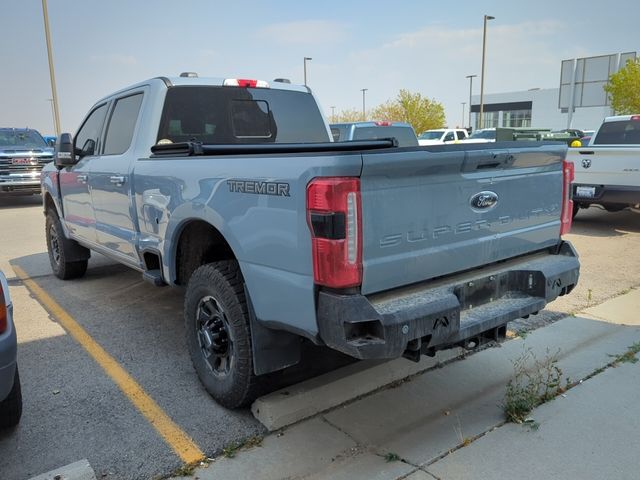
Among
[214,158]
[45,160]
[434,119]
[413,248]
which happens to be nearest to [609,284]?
[413,248]

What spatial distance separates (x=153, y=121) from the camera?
168 inches

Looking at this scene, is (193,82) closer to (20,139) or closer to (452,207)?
(452,207)

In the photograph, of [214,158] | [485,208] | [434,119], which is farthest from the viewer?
[434,119]

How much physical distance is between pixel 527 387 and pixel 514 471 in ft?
3.01

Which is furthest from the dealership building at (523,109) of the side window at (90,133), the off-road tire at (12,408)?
the off-road tire at (12,408)

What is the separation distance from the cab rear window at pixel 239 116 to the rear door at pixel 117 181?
388 mm

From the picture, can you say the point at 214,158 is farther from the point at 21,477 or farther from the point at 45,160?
the point at 45,160

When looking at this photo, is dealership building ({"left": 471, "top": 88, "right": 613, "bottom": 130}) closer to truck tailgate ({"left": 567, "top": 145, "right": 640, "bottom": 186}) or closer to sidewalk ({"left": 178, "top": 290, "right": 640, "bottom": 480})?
truck tailgate ({"left": 567, "top": 145, "right": 640, "bottom": 186})

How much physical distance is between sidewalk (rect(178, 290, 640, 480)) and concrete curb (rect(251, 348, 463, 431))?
0.06 m

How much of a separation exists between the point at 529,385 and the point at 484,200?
4.44ft

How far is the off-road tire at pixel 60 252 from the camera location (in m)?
6.32

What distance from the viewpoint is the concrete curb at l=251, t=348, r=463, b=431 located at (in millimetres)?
Result: 3221

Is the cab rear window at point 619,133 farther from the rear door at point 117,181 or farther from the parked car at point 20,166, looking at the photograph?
the parked car at point 20,166

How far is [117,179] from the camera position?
14.6ft
